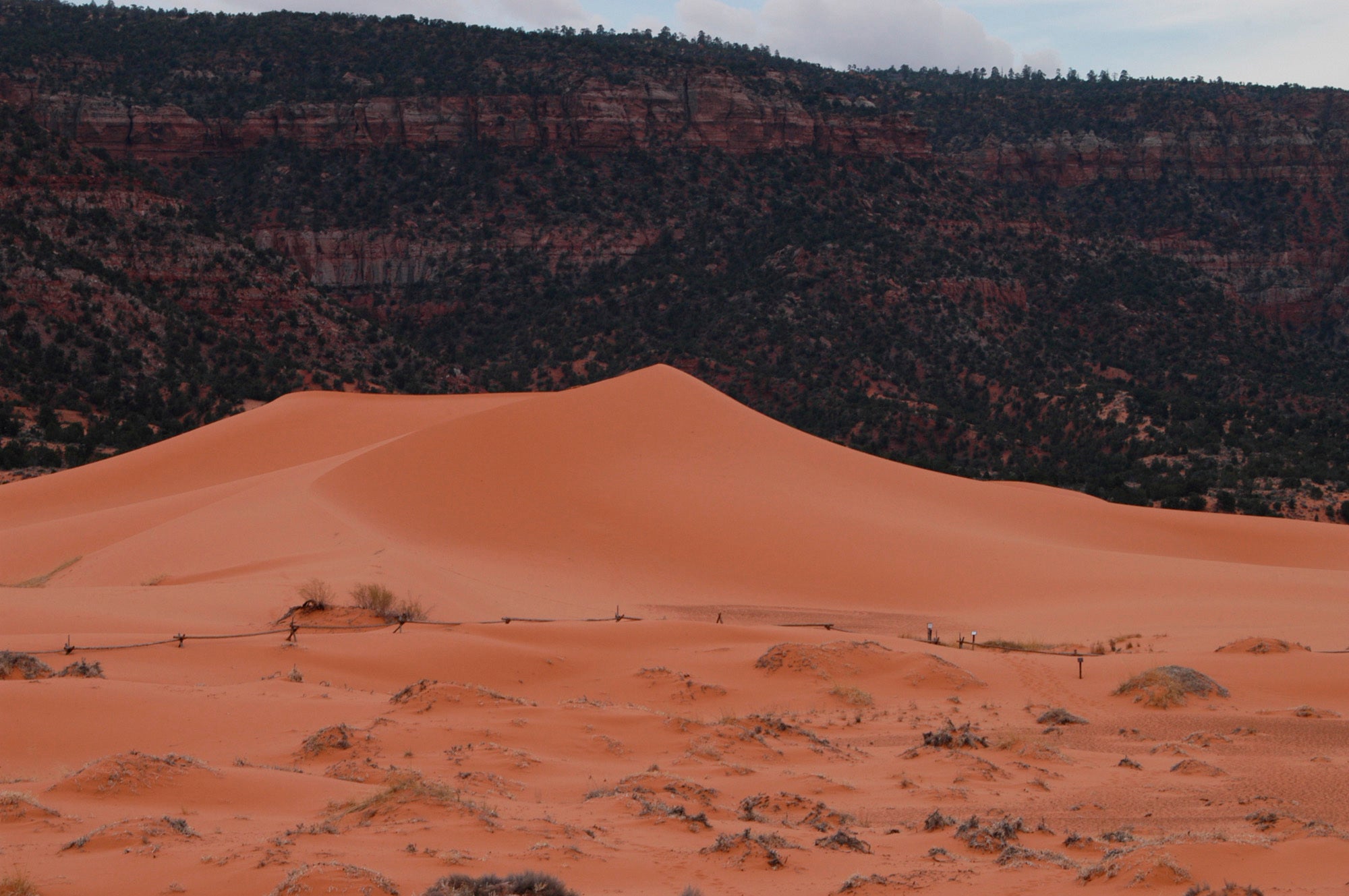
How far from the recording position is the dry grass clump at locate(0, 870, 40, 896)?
6.54 metres

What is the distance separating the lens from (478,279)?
71688 mm

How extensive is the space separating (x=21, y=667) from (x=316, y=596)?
18.5 ft

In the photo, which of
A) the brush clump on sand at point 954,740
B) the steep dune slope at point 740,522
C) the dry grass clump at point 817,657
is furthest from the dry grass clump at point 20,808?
the steep dune slope at point 740,522

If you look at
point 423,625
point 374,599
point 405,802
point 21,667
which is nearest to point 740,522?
point 374,599

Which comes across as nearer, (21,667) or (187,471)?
(21,667)

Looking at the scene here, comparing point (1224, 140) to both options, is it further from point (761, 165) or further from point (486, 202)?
point (486, 202)

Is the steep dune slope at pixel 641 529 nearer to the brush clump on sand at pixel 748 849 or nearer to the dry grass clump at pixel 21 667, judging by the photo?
the dry grass clump at pixel 21 667

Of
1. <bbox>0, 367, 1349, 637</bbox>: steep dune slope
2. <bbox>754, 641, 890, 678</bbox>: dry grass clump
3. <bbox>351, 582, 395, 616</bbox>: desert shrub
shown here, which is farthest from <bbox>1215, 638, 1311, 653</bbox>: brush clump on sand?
<bbox>351, 582, 395, 616</bbox>: desert shrub

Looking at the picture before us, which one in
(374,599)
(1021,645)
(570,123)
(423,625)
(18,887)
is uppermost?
(570,123)

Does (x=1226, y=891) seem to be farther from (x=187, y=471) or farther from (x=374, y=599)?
(x=187, y=471)

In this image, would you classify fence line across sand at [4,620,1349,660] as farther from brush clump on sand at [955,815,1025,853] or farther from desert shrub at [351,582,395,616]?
brush clump on sand at [955,815,1025,853]

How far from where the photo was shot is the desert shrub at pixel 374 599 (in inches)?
714

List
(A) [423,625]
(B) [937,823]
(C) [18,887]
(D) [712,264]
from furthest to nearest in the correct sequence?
1. (D) [712,264]
2. (A) [423,625]
3. (B) [937,823]
4. (C) [18,887]

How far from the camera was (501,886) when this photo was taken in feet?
21.8
